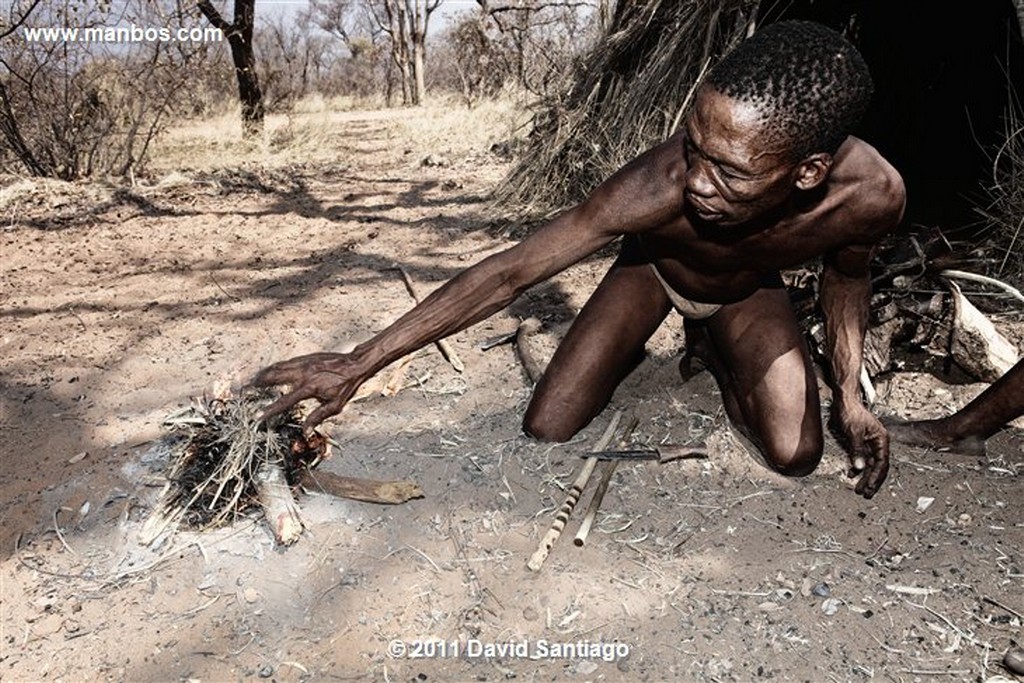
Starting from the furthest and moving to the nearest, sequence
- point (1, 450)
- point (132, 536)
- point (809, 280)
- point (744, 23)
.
Result: point (744, 23), point (809, 280), point (1, 450), point (132, 536)

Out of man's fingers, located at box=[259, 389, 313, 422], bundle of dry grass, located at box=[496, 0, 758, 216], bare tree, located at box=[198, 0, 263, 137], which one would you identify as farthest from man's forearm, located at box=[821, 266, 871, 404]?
bare tree, located at box=[198, 0, 263, 137]

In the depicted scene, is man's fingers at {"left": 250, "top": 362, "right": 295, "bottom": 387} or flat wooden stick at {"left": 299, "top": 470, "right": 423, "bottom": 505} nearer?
man's fingers at {"left": 250, "top": 362, "right": 295, "bottom": 387}

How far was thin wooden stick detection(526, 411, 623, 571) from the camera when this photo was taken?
2230 millimetres

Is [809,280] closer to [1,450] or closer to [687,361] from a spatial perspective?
[687,361]

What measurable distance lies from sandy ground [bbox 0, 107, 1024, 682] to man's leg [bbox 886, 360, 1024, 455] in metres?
0.06

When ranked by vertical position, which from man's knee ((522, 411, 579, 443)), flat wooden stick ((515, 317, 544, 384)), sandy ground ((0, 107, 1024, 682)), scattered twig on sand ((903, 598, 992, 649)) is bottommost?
scattered twig on sand ((903, 598, 992, 649))

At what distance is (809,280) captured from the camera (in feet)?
11.3

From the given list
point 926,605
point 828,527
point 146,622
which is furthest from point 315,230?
point 926,605

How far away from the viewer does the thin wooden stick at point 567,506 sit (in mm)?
2230

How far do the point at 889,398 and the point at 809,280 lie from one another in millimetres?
652

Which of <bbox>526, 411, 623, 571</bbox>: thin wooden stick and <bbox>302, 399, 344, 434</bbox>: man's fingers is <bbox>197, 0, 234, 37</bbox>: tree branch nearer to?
<bbox>526, 411, 623, 571</bbox>: thin wooden stick

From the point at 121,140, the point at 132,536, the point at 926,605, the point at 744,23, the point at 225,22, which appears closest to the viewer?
the point at 926,605

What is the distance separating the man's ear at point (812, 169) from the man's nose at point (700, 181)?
225mm

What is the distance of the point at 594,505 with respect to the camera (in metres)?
2.41
